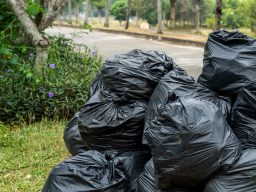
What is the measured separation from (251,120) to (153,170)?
643mm

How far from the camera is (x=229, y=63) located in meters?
2.86

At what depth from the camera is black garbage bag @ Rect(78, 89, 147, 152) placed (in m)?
3.07

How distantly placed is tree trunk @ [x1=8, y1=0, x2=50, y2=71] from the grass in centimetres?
101

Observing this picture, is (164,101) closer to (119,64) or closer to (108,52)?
(119,64)

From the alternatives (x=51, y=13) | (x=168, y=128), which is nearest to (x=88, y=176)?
(x=168, y=128)

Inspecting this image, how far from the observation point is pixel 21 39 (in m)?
6.35

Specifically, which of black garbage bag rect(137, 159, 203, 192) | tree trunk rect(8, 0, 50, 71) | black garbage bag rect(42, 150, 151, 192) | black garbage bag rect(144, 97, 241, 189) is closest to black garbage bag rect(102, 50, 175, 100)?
black garbage bag rect(42, 150, 151, 192)

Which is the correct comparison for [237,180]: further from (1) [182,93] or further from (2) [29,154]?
(2) [29,154]

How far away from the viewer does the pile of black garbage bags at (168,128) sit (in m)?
2.27

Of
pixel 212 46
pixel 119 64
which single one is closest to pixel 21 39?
pixel 119 64

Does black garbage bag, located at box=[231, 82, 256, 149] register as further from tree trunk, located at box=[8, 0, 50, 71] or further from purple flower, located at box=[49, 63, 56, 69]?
tree trunk, located at box=[8, 0, 50, 71]

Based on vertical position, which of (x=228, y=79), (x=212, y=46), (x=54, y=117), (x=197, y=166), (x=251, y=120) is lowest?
(x=54, y=117)

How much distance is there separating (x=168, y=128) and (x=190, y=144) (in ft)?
0.50

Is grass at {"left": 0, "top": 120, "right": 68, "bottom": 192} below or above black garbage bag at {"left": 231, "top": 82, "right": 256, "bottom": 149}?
below
